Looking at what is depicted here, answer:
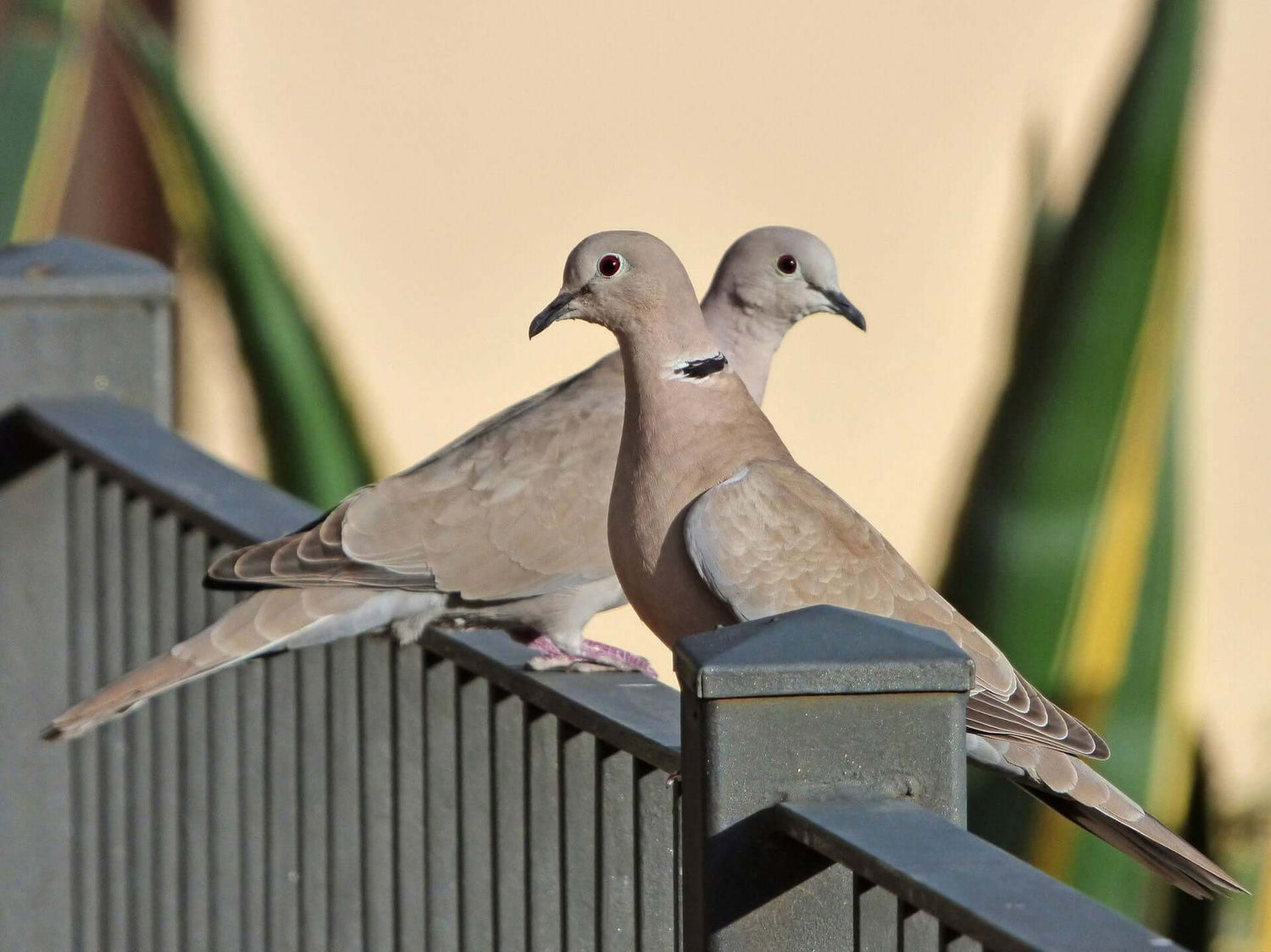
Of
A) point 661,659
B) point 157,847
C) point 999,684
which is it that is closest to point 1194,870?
point 999,684

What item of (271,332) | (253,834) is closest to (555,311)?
(253,834)

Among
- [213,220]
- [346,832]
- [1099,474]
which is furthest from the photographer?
[213,220]

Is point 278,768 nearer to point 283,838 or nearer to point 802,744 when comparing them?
point 283,838

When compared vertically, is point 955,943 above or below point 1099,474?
below

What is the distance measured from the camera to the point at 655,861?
177 centimetres

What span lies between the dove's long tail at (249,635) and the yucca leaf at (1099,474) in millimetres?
1359

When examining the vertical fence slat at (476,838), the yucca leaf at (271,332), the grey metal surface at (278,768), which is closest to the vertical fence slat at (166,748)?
the grey metal surface at (278,768)

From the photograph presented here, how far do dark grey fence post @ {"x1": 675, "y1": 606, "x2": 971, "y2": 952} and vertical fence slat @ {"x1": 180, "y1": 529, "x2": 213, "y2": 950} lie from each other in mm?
1489

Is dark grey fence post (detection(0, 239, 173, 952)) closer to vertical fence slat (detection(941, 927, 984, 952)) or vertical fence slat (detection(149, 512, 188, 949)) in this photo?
vertical fence slat (detection(149, 512, 188, 949))

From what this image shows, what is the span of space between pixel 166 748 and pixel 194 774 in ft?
0.46

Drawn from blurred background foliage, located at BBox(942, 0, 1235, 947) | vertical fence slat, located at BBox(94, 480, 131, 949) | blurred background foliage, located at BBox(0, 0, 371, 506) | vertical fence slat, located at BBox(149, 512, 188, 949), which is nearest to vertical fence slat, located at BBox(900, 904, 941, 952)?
vertical fence slat, located at BBox(149, 512, 188, 949)

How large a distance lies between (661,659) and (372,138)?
66.5 inches

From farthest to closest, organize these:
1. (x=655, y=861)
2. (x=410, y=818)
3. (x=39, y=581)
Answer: (x=39, y=581)
(x=410, y=818)
(x=655, y=861)

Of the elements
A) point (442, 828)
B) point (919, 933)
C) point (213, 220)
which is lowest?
point (442, 828)
